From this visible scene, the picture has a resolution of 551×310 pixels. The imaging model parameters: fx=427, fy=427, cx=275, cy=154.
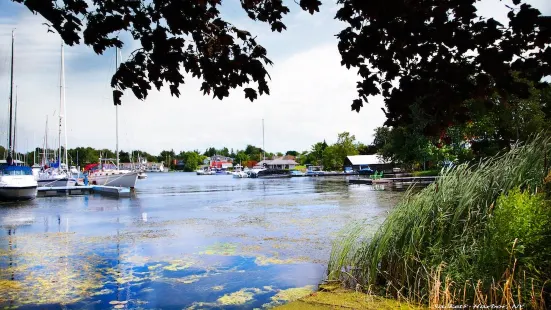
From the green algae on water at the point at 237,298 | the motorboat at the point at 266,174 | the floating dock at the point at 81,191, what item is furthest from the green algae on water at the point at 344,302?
the motorboat at the point at 266,174

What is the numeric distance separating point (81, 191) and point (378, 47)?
38561mm

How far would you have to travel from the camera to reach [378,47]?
16.0 feet

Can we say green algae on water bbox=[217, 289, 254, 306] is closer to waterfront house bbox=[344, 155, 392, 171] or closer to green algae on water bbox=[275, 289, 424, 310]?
green algae on water bbox=[275, 289, 424, 310]

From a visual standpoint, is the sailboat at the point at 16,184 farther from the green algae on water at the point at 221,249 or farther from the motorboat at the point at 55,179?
the green algae on water at the point at 221,249

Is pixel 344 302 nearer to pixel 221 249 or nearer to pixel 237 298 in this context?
pixel 237 298

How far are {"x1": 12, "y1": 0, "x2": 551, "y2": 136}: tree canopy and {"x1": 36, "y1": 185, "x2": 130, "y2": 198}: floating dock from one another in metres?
32.1

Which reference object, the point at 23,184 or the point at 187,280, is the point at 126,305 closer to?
the point at 187,280

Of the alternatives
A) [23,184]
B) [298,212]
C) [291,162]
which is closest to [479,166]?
Result: [298,212]

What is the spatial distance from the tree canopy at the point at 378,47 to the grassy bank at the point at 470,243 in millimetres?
1571

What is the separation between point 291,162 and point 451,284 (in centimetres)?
12522

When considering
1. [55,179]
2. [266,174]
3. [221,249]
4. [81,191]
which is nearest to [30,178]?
[81,191]

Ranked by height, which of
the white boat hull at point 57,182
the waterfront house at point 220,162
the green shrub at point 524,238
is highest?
the waterfront house at point 220,162

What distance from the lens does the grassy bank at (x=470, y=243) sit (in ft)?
15.9

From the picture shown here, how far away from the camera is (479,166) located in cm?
716
